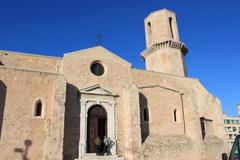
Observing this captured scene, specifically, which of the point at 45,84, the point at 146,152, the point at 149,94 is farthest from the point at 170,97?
the point at 45,84

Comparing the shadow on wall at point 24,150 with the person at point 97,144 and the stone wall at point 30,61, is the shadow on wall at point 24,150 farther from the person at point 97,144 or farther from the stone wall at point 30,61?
the stone wall at point 30,61

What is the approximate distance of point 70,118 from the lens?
13.9 metres

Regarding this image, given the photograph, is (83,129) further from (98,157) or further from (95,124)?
(98,157)

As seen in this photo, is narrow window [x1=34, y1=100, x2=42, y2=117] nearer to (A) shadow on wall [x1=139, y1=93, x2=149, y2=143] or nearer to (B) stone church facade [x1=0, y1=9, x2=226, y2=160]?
(B) stone church facade [x1=0, y1=9, x2=226, y2=160]

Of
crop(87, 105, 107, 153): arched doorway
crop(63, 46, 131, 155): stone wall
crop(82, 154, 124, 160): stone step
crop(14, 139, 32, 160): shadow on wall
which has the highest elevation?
crop(63, 46, 131, 155): stone wall

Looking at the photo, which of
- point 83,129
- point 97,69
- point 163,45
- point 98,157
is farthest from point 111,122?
point 163,45

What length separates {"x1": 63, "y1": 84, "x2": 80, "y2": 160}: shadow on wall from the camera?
13266 millimetres

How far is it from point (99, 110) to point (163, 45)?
10.0 metres

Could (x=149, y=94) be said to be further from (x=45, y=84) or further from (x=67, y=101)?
(x=45, y=84)

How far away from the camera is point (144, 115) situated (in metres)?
16.3

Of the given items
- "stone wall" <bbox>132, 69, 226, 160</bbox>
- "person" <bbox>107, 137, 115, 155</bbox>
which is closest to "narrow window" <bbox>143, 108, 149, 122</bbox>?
"stone wall" <bbox>132, 69, 226, 160</bbox>

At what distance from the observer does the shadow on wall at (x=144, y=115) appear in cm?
1567

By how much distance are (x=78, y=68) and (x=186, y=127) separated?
9.12 m

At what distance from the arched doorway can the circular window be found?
91.7 inches
